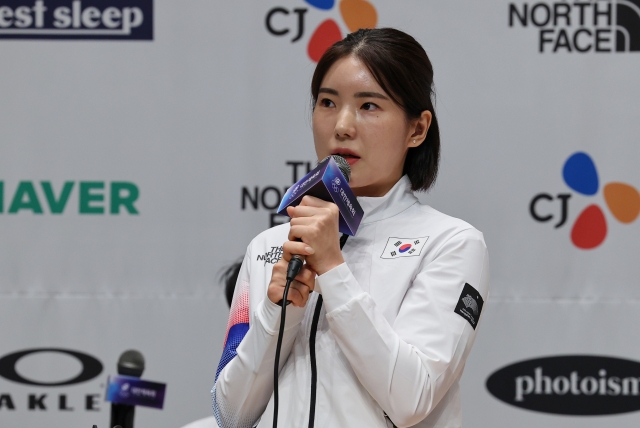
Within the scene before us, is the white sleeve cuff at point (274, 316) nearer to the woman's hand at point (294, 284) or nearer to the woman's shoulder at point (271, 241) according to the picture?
the woman's hand at point (294, 284)

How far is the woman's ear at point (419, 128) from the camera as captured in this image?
4.97ft

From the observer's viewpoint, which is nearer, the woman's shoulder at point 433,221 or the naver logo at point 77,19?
the woman's shoulder at point 433,221

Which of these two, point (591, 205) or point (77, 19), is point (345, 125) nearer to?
point (591, 205)

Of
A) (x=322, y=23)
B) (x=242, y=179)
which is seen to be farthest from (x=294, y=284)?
(x=322, y=23)

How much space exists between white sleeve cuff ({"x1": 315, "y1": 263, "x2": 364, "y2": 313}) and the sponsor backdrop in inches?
54.1

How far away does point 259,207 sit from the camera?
2.62 meters

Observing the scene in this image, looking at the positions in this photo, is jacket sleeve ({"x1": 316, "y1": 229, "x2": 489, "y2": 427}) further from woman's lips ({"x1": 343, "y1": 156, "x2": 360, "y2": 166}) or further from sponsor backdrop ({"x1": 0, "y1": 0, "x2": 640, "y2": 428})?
sponsor backdrop ({"x1": 0, "y1": 0, "x2": 640, "y2": 428})

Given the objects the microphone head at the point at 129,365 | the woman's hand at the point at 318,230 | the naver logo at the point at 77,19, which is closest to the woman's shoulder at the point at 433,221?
the woman's hand at the point at 318,230

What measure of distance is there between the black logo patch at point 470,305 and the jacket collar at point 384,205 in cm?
22

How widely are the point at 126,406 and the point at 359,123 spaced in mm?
633

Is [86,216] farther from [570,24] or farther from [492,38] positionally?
[570,24]

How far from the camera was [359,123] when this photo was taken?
1428 millimetres

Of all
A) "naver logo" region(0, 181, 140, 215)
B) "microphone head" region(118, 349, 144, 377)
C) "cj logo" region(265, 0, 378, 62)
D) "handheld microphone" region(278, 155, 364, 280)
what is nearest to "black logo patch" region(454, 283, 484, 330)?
"handheld microphone" region(278, 155, 364, 280)

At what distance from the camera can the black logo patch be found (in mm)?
1340
